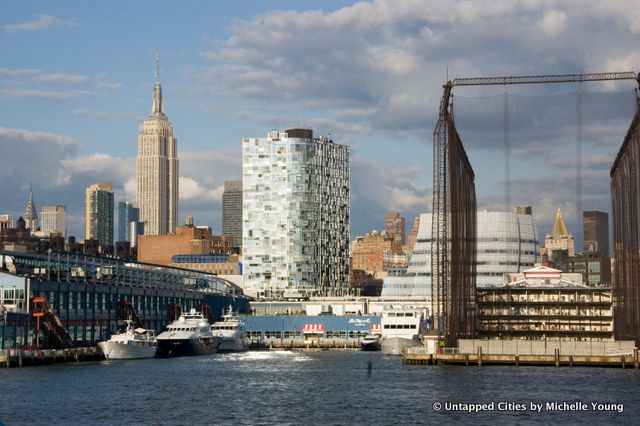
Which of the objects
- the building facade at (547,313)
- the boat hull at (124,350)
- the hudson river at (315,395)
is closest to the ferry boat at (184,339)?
the boat hull at (124,350)

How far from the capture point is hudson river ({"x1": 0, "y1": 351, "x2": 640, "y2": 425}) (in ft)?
316

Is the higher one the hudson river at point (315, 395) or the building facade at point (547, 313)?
the building facade at point (547, 313)

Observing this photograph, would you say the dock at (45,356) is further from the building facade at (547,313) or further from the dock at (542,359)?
the building facade at (547,313)

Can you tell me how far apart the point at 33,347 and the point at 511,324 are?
255 feet

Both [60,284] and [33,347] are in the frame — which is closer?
[33,347]

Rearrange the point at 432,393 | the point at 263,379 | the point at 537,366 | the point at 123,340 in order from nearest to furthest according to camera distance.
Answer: the point at 432,393
the point at 263,379
the point at 537,366
the point at 123,340

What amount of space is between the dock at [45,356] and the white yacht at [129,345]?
156cm

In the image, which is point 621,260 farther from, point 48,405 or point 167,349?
point 48,405

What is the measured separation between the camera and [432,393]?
114 m

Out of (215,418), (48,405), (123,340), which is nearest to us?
(215,418)

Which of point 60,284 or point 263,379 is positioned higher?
point 60,284

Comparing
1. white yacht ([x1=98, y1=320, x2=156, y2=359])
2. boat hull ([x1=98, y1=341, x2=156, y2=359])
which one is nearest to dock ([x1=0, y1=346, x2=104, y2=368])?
boat hull ([x1=98, y1=341, x2=156, y2=359])

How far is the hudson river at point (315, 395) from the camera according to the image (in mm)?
96312

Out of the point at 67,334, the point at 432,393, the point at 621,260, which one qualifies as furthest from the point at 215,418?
the point at 621,260
